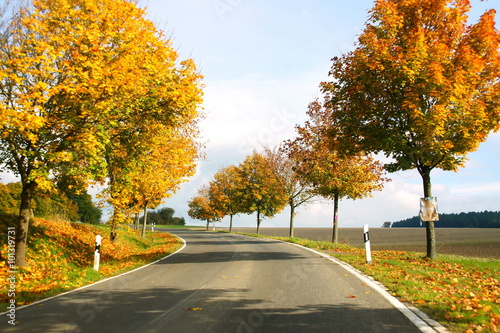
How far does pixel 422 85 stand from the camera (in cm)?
1269

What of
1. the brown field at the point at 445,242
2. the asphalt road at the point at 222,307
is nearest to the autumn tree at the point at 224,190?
the brown field at the point at 445,242

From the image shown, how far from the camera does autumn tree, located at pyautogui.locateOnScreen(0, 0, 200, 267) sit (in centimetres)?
918

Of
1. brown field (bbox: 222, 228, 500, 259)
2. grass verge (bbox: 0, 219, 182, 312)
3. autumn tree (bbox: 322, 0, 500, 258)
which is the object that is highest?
autumn tree (bbox: 322, 0, 500, 258)

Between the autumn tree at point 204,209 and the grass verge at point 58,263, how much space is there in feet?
117

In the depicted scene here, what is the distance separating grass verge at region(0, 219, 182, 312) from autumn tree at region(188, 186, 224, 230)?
3556cm

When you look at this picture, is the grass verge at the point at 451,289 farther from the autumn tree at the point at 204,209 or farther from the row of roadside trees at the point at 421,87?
the autumn tree at the point at 204,209

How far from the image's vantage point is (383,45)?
1304 centimetres

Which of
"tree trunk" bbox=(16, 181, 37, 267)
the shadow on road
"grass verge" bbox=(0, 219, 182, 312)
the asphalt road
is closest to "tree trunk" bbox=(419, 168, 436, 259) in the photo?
the asphalt road

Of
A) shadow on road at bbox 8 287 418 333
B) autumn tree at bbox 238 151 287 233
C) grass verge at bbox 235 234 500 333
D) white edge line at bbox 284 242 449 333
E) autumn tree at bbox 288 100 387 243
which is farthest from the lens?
autumn tree at bbox 238 151 287 233

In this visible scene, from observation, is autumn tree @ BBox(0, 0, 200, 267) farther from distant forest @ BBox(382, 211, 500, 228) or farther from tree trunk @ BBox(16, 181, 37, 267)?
distant forest @ BBox(382, 211, 500, 228)

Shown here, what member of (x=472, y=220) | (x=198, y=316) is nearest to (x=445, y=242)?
(x=198, y=316)

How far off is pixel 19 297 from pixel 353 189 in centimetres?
2075

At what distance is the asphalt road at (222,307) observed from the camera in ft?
16.2

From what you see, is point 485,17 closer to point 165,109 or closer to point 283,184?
point 165,109
